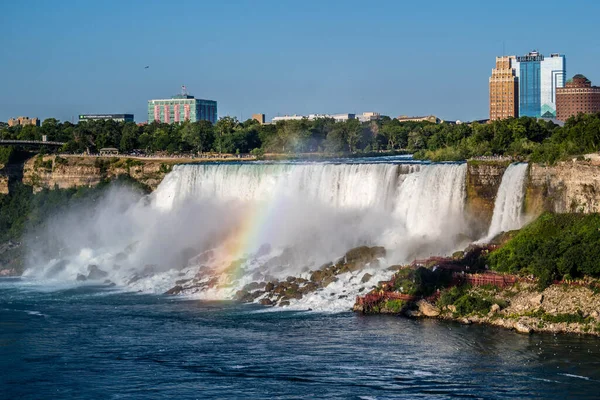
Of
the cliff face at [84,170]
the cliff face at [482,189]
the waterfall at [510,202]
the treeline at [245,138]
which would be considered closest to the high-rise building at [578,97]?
the treeline at [245,138]

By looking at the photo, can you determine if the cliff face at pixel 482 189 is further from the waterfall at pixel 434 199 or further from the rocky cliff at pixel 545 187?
the waterfall at pixel 434 199

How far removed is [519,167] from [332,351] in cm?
1641

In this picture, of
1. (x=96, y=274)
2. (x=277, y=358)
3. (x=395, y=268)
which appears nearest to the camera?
(x=277, y=358)

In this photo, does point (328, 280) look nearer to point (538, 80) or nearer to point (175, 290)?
point (175, 290)

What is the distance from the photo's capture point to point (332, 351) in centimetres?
2984

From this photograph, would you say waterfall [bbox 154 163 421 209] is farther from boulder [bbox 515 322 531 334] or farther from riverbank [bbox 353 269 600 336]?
boulder [bbox 515 322 531 334]

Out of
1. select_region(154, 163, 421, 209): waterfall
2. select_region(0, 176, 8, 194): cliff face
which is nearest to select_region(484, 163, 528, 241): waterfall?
select_region(154, 163, 421, 209): waterfall

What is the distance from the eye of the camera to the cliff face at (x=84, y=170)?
63.9 metres

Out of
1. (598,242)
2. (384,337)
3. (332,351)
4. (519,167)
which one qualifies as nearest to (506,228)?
(519,167)

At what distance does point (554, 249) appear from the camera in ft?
115

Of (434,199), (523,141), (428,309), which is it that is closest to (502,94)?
(523,141)

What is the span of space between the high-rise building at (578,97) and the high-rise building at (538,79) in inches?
2175

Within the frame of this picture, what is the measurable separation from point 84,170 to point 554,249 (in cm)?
4038

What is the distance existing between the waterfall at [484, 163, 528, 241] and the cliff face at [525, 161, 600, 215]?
36 cm
